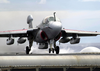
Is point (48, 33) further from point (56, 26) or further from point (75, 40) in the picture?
point (75, 40)

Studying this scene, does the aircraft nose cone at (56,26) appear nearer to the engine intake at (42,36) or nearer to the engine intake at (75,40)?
the engine intake at (42,36)

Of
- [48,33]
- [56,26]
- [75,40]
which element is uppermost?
[56,26]

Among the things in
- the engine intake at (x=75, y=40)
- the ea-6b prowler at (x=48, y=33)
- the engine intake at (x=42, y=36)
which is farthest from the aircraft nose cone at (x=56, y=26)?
the engine intake at (x=75, y=40)

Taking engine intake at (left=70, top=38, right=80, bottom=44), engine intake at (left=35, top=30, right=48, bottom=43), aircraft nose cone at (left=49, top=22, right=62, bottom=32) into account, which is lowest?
engine intake at (left=70, top=38, right=80, bottom=44)

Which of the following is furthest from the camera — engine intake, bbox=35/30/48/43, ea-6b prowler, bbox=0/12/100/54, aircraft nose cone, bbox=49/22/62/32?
engine intake, bbox=35/30/48/43

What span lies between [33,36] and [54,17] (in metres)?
5.19

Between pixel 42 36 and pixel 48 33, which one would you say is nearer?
pixel 48 33

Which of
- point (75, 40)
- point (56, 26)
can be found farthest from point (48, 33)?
point (75, 40)

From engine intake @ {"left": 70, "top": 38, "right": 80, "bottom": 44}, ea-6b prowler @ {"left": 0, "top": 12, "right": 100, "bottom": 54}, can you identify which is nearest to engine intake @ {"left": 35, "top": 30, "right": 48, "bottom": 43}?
ea-6b prowler @ {"left": 0, "top": 12, "right": 100, "bottom": 54}

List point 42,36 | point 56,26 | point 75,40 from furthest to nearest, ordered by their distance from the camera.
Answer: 1. point 75,40
2. point 42,36
3. point 56,26

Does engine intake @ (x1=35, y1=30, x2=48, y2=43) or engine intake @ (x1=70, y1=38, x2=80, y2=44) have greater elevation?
engine intake @ (x1=35, y1=30, x2=48, y2=43)

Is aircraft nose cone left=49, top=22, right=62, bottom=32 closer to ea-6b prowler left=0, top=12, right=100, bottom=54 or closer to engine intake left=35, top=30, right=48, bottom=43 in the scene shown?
ea-6b prowler left=0, top=12, right=100, bottom=54

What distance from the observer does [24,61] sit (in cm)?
1078

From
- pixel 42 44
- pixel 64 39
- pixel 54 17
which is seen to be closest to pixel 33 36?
pixel 42 44
